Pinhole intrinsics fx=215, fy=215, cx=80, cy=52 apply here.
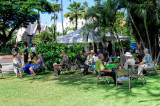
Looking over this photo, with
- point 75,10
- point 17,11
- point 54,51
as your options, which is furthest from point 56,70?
point 75,10

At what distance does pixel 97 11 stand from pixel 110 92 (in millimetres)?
9517

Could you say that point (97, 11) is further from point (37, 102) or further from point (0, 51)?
Answer: point (0, 51)

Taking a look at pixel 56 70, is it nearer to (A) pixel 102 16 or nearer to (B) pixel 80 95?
(B) pixel 80 95

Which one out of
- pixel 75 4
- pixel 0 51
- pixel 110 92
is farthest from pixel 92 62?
pixel 75 4

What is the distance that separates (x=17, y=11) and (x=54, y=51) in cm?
2658

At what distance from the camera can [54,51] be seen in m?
13.2

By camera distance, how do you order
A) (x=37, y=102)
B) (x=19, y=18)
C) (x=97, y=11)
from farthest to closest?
(x=19, y=18)
(x=97, y=11)
(x=37, y=102)

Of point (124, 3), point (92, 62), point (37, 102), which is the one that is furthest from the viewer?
point (124, 3)

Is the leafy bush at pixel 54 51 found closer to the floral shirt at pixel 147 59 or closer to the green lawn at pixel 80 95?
the green lawn at pixel 80 95

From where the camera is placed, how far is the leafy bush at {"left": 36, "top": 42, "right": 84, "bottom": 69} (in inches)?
510

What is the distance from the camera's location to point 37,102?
6.10m

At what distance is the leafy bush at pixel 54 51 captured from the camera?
42.5ft

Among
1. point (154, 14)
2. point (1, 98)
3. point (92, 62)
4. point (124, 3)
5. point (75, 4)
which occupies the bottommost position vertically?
point (1, 98)

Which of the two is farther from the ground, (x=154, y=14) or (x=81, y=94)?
(x=154, y=14)
